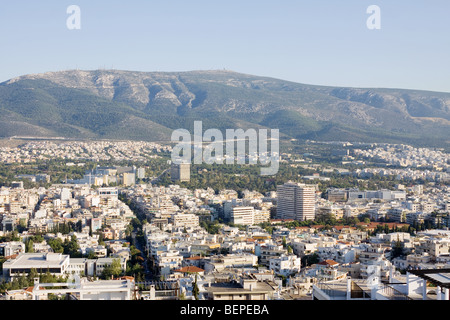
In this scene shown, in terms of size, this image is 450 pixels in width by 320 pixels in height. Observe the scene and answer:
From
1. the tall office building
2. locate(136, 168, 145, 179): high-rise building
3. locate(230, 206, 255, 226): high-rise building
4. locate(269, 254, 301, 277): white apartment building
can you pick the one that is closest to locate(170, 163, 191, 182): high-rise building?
locate(136, 168, 145, 179): high-rise building

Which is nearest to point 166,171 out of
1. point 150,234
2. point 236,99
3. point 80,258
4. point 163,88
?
point 150,234

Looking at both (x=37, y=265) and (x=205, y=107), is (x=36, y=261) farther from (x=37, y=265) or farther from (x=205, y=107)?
(x=205, y=107)

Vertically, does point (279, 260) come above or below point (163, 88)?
below

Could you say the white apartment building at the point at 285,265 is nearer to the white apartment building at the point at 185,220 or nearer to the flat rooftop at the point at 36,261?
the flat rooftop at the point at 36,261

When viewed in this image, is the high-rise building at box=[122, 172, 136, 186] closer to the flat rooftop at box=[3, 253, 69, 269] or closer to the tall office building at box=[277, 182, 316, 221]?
the tall office building at box=[277, 182, 316, 221]

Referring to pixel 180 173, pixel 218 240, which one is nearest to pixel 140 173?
pixel 180 173

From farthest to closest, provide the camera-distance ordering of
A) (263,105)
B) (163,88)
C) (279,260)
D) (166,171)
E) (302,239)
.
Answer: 1. (163,88)
2. (263,105)
3. (166,171)
4. (302,239)
5. (279,260)
